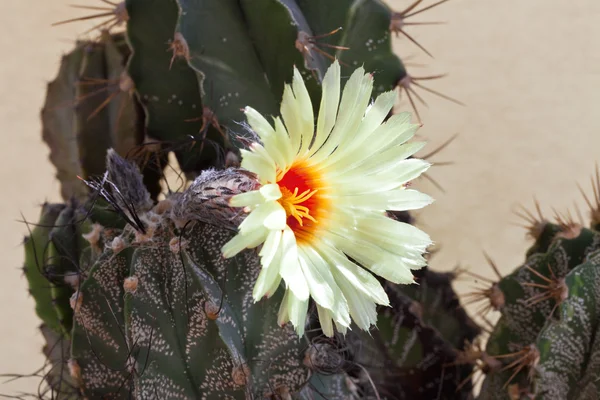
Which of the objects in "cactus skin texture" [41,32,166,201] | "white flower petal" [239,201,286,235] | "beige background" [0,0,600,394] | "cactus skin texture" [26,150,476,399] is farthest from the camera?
"beige background" [0,0,600,394]

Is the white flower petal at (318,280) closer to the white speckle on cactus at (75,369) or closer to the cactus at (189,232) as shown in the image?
the cactus at (189,232)

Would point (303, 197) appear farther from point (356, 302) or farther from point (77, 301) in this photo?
point (77, 301)

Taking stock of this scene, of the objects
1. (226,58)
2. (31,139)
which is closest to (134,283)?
(226,58)

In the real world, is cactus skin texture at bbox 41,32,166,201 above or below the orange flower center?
below

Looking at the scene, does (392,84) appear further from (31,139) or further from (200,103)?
(31,139)

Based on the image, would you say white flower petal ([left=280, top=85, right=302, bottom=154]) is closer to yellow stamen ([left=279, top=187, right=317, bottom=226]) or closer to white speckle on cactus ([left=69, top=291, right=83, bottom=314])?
yellow stamen ([left=279, top=187, right=317, bottom=226])

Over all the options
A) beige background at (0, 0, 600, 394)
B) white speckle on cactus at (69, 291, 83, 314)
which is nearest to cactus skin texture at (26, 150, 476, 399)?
white speckle on cactus at (69, 291, 83, 314)
